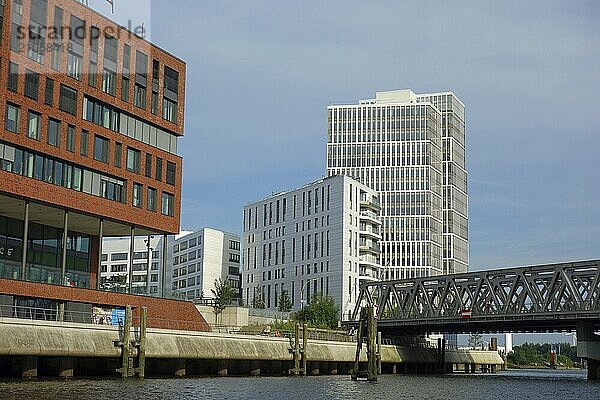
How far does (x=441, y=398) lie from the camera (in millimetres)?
56469

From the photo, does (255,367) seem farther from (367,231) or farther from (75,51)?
(367,231)

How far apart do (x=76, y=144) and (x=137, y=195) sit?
9145 millimetres

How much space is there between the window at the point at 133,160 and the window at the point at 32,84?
12.7 m

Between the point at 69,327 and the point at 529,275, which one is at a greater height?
the point at 529,275

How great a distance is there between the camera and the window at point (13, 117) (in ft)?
226

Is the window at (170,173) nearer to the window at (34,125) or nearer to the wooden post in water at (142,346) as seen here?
the window at (34,125)

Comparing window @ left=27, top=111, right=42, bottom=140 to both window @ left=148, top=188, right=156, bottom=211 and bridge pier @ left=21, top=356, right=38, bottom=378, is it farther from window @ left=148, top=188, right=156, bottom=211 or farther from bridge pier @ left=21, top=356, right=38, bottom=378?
bridge pier @ left=21, top=356, right=38, bottom=378

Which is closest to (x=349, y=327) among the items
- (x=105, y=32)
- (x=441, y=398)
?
(x=105, y=32)

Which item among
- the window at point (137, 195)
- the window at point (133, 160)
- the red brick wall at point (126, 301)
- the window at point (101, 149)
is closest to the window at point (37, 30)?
the window at point (101, 149)

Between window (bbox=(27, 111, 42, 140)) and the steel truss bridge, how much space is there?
4576 cm

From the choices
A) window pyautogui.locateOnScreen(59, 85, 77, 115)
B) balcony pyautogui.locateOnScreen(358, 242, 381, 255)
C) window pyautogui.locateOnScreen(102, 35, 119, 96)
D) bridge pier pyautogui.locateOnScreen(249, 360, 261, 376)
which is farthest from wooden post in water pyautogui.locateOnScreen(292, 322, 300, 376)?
balcony pyautogui.locateOnScreen(358, 242, 381, 255)

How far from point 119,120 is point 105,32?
772 cm

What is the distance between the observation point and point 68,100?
7556 centimetres

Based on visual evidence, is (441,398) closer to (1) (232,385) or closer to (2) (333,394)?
(2) (333,394)
